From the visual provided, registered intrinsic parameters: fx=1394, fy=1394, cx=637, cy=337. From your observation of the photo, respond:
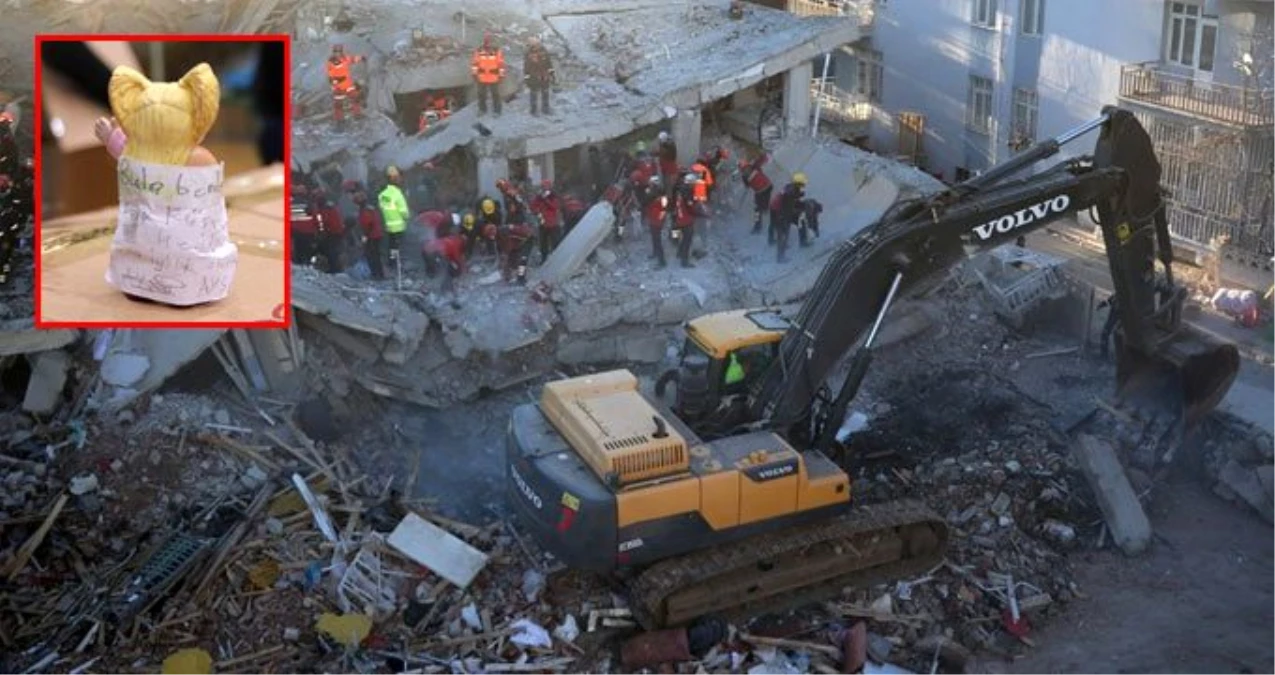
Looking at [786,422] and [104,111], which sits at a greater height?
[104,111]

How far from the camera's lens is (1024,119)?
26.4m

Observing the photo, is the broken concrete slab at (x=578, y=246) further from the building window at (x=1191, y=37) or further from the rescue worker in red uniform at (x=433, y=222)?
the building window at (x=1191, y=37)

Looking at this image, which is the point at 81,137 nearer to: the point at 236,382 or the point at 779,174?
the point at 236,382

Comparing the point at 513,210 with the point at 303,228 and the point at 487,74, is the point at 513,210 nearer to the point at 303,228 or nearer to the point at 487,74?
the point at 303,228

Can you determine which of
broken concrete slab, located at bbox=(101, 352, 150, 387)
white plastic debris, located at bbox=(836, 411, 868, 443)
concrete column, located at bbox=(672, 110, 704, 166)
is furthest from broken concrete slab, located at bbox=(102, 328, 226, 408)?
concrete column, located at bbox=(672, 110, 704, 166)

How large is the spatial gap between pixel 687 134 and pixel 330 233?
22.3 ft

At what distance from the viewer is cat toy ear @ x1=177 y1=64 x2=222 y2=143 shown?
34.2 ft

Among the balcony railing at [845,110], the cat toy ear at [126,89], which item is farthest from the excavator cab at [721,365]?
the balcony railing at [845,110]

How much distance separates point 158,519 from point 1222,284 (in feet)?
47.8

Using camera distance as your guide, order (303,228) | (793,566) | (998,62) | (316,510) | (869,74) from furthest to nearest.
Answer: (869,74)
(998,62)
(303,228)
(316,510)
(793,566)

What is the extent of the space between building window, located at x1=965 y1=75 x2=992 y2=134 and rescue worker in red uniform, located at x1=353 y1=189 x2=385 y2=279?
550 inches

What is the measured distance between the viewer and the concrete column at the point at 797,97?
23.9 meters

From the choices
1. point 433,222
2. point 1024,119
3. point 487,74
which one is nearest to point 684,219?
point 433,222

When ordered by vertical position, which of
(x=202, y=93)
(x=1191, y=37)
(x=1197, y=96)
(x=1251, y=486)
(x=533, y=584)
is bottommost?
(x=533, y=584)
